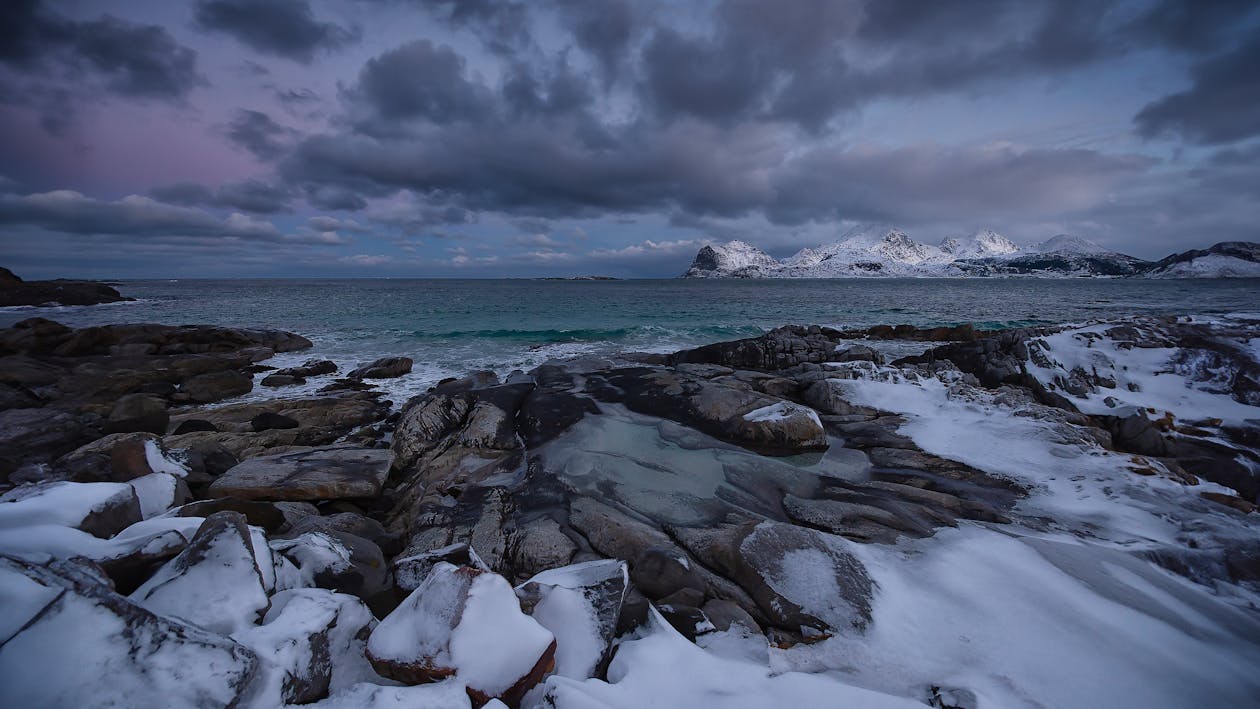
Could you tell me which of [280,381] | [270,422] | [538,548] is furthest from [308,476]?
[280,381]

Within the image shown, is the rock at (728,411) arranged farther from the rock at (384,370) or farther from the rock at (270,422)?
the rock at (384,370)

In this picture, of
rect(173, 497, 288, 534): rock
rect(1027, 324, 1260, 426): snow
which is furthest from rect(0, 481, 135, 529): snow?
rect(1027, 324, 1260, 426): snow

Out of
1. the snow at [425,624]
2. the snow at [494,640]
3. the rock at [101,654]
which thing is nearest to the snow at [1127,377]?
the snow at [494,640]

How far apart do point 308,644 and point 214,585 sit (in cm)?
93

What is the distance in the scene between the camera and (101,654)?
8.02 feet

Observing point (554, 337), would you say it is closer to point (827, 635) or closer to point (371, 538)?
point (371, 538)

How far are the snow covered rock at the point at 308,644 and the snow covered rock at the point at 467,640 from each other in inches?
12.4

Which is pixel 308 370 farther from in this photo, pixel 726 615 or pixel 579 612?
pixel 726 615

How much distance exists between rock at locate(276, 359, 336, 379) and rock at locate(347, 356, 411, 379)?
1.57 metres

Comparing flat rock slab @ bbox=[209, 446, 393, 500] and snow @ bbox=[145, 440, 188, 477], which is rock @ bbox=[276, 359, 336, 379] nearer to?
flat rock slab @ bbox=[209, 446, 393, 500]

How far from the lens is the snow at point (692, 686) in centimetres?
313

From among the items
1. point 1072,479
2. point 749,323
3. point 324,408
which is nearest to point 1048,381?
point 1072,479

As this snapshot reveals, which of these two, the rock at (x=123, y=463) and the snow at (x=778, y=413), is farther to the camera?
the snow at (x=778, y=413)

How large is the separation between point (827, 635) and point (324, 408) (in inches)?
572
